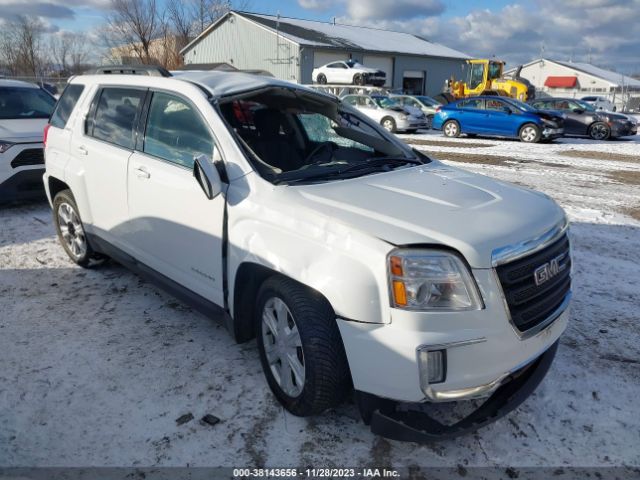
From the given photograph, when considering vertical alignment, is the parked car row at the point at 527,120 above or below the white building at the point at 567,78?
below

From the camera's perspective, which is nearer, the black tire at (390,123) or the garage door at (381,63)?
the black tire at (390,123)

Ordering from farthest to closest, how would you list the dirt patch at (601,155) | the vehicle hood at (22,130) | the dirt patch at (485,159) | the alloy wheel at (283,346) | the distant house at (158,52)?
1. the distant house at (158,52)
2. the dirt patch at (601,155)
3. the dirt patch at (485,159)
4. the vehicle hood at (22,130)
5. the alloy wheel at (283,346)

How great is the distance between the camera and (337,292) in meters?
2.37

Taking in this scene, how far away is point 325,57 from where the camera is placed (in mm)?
38344

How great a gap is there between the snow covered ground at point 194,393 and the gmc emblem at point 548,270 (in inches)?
33.4

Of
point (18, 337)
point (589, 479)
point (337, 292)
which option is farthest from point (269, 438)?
point (18, 337)

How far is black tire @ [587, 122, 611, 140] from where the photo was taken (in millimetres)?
17688

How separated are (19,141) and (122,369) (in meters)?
4.72

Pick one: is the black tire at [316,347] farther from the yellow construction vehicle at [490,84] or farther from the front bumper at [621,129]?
the yellow construction vehicle at [490,84]

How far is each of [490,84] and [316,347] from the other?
2742 cm

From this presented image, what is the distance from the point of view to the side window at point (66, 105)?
187 inches

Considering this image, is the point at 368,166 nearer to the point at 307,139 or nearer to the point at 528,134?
the point at 307,139

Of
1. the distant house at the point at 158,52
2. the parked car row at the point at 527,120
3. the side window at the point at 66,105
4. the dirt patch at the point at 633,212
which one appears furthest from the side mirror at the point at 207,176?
the distant house at the point at 158,52

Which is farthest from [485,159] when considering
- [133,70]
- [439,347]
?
[439,347]
